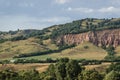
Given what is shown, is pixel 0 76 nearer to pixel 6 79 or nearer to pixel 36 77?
pixel 6 79

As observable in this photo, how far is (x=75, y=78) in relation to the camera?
19950 cm

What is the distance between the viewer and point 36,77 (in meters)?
199

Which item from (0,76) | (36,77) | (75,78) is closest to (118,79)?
(75,78)

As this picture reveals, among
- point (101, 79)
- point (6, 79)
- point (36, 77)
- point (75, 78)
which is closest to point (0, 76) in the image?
point (6, 79)

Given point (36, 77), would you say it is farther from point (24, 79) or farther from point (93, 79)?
point (93, 79)

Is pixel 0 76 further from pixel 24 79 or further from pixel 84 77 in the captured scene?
pixel 84 77

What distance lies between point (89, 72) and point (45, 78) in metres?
24.3

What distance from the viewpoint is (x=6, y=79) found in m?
195

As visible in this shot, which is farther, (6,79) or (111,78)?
(6,79)

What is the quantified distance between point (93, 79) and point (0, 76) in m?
49.2

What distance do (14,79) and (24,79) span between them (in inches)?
290

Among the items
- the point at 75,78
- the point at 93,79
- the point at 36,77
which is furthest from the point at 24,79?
the point at 93,79

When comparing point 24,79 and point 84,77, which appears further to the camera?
point 24,79

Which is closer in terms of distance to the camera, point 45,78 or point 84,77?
point 84,77
